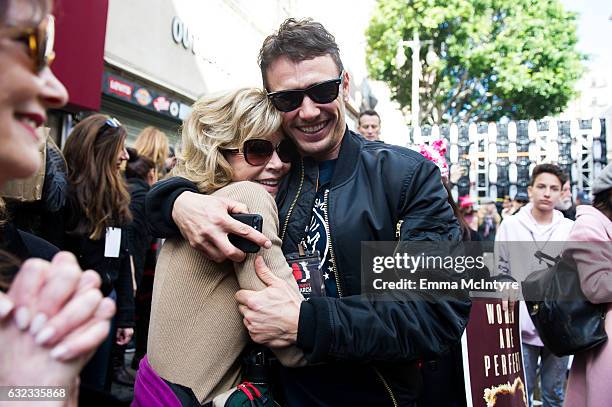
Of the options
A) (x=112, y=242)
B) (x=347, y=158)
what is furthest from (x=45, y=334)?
(x=112, y=242)

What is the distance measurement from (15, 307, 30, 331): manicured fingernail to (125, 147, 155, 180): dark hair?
13.2ft

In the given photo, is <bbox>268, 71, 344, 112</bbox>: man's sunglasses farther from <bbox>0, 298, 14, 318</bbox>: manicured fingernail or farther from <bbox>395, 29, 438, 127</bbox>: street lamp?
<bbox>395, 29, 438, 127</bbox>: street lamp

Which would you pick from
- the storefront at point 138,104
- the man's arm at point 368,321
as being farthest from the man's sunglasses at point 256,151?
the storefront at point 138,104

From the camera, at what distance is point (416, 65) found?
60.7 feet

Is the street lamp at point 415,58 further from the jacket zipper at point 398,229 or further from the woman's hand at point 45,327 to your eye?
the woman's hand at point 45,327

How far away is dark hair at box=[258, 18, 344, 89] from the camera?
5.68ft

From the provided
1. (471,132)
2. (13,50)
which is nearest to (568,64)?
(471,132)

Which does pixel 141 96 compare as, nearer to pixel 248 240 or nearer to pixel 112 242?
pixel 112 242

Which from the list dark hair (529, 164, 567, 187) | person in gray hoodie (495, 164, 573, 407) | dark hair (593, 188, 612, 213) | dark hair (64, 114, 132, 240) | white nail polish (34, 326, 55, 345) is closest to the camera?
white nail polish (34, 326, 55, 345)

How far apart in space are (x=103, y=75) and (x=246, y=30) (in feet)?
21.2

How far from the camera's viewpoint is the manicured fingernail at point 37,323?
68 centimetres

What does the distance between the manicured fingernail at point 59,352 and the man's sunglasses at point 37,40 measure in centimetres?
39

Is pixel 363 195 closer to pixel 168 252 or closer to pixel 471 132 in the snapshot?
pixel 168 252

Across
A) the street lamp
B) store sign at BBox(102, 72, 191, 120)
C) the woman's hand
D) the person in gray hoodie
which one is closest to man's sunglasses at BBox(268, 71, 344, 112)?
the woman's hand
